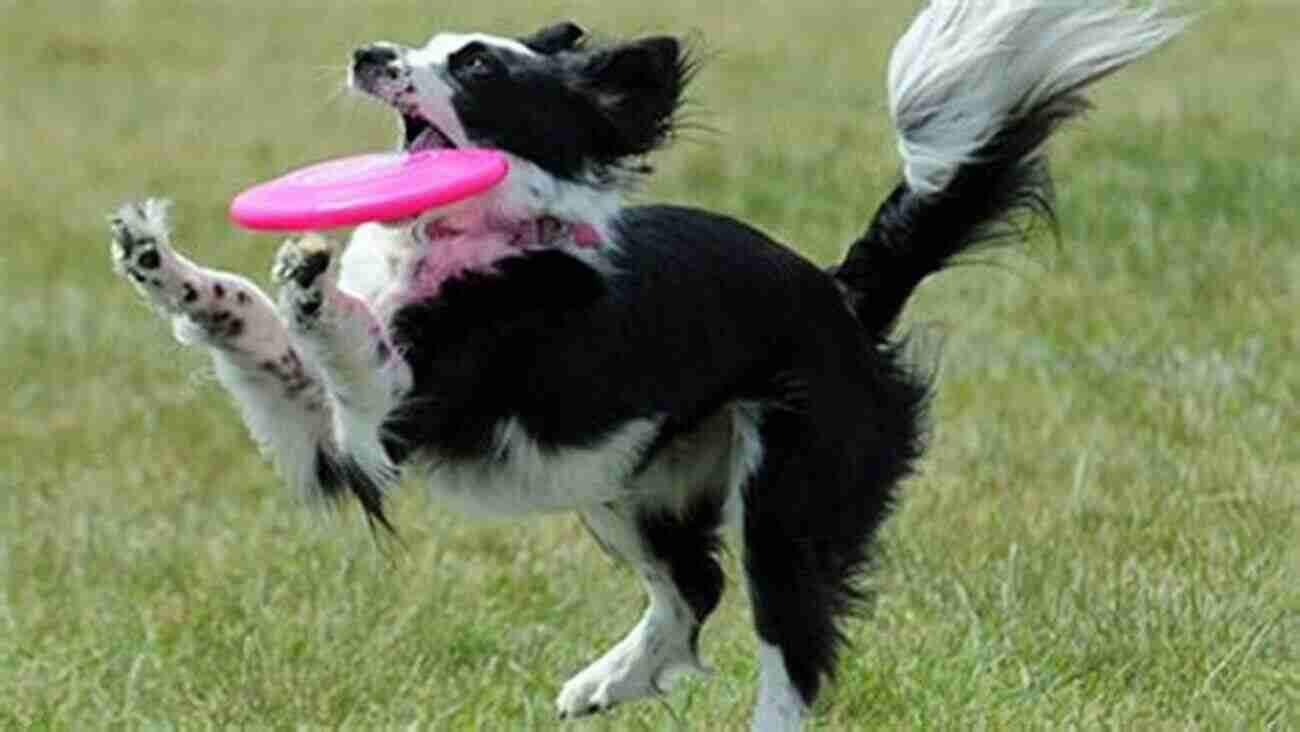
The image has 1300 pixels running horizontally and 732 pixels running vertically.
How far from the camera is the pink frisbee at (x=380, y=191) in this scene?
509 centimetres

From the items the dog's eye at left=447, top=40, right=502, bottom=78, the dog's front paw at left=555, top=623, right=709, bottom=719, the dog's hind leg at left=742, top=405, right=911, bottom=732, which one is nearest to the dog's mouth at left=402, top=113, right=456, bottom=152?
the dog's eye at left=447, top=40, right=502, bottom=78

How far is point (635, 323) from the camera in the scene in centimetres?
557

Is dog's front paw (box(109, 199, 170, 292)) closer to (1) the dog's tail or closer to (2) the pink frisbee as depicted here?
(2) the pink frisbee

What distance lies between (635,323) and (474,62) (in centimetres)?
55

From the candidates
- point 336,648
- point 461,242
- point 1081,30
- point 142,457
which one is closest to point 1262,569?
point 1081,30

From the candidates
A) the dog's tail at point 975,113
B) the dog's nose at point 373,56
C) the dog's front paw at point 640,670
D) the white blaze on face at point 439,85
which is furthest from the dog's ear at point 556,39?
the dog's front paw at point 640,670

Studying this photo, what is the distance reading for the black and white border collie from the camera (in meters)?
5.22

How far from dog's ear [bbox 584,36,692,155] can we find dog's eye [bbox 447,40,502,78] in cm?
18

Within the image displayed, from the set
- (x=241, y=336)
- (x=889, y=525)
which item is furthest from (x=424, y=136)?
(x=889, y=525)

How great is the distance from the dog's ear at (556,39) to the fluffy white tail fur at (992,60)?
719 millimetres

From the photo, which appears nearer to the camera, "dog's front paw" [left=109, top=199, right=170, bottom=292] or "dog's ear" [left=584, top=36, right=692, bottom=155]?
"dog's front paw" [left=109, top=199, right=170, bottom=292]

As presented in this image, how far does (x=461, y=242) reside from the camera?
5.34 m

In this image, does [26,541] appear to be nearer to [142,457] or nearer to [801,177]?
[142,457]

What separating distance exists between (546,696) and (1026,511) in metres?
1.85
